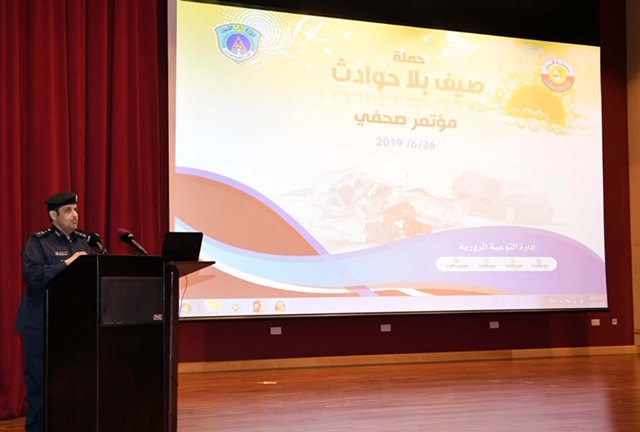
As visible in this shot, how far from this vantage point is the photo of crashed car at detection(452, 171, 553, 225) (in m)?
7.45

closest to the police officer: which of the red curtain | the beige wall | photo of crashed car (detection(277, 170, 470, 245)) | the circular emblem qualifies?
the red curtain

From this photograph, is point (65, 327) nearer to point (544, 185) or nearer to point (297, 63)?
point (297, 63)

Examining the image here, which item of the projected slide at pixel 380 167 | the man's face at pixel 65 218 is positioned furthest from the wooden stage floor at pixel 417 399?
the man's face at pixel 65 218

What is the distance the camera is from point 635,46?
8562 mm

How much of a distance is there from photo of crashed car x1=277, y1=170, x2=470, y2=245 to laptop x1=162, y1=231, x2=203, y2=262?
332 cm

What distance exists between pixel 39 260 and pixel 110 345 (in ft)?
Result: 2.79

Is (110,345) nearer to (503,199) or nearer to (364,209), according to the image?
(364,209)

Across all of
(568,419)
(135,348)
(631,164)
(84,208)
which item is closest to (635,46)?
(631,164)

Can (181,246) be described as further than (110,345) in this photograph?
Yes

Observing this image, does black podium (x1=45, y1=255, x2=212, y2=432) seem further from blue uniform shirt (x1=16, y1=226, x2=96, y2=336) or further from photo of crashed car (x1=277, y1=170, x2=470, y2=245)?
photo of crashed car (x1=277, y1=170, x2=470, y2=245)

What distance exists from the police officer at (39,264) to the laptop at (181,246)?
2.13 feet

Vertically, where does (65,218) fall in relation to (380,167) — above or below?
below

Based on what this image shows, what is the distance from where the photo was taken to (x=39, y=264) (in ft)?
12.7

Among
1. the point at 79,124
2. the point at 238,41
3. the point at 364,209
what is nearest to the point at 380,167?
the point at 364,209
